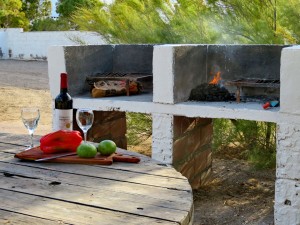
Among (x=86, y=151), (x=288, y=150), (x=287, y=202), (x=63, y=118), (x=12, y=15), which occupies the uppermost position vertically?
(x=12, y=15)

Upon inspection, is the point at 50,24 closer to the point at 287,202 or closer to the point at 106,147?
the point at 287,202

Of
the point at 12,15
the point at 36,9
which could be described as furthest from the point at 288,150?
the point at 36,9

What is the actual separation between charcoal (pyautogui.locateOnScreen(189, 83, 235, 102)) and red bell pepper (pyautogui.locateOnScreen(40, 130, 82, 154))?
2.17m

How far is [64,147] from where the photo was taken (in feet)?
8.64

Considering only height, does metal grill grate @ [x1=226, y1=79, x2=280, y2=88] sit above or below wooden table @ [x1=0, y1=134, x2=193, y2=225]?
above

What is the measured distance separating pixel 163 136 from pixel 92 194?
256cm

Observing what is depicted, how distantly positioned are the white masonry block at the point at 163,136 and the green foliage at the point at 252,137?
4.35 ft

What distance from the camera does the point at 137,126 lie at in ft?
22.2

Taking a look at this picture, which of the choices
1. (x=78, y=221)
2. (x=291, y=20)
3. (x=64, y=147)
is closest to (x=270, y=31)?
(x=291, y=20)

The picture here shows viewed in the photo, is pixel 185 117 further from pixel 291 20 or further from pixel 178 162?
pixel 291 20

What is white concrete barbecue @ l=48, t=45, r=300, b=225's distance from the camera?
156 inches

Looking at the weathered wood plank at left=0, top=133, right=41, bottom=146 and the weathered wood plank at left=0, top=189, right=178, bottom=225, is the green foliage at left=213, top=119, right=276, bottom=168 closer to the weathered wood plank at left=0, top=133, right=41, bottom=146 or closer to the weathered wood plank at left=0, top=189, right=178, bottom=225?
the weathered wood plank at left=0, top=133, right=41, bottom=146

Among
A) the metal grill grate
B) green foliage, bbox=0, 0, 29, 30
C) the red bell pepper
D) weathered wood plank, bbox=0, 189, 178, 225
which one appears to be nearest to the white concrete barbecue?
the metal grill grate

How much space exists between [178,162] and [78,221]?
304 cm
